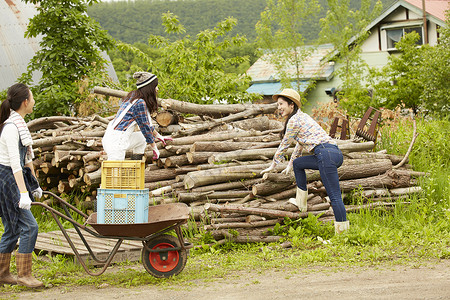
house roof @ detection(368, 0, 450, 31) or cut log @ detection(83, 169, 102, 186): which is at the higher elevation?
house roof @ detection(368, 0, 450, 31)

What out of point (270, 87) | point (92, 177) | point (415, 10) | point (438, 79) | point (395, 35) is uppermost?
point (415, 10)

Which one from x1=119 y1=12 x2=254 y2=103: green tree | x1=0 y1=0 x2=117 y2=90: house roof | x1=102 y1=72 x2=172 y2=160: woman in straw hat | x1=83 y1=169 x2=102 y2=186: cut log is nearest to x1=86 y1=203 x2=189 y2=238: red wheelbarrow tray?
x1=102 y1=72 x2=172 y2=160: woman in straw hat

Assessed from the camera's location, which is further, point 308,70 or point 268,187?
point 308,70

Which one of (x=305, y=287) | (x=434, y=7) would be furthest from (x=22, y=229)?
(x=434, y=7)

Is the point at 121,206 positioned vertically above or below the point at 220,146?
below

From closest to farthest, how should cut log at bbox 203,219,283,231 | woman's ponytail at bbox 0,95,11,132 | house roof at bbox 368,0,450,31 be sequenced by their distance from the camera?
woman's ponytail at bbox 0,95,11,132, cut log at bbox 203,219,283,231, house roof at bbox 368,0,450,31

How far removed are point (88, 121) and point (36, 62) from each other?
443 cm

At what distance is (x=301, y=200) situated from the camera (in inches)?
300

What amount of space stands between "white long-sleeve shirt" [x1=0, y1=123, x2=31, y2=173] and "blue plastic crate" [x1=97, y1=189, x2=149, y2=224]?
Result: 0.93 m

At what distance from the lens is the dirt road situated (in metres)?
Answer: 4.96

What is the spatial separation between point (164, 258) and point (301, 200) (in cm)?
261

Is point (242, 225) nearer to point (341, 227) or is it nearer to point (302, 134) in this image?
point (341, 227)

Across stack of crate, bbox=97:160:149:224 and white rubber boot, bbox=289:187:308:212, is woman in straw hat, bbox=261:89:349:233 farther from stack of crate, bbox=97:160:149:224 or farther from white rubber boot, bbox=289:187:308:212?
stack of crate, bbox=97:160:149:224

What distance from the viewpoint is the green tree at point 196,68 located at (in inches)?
549
